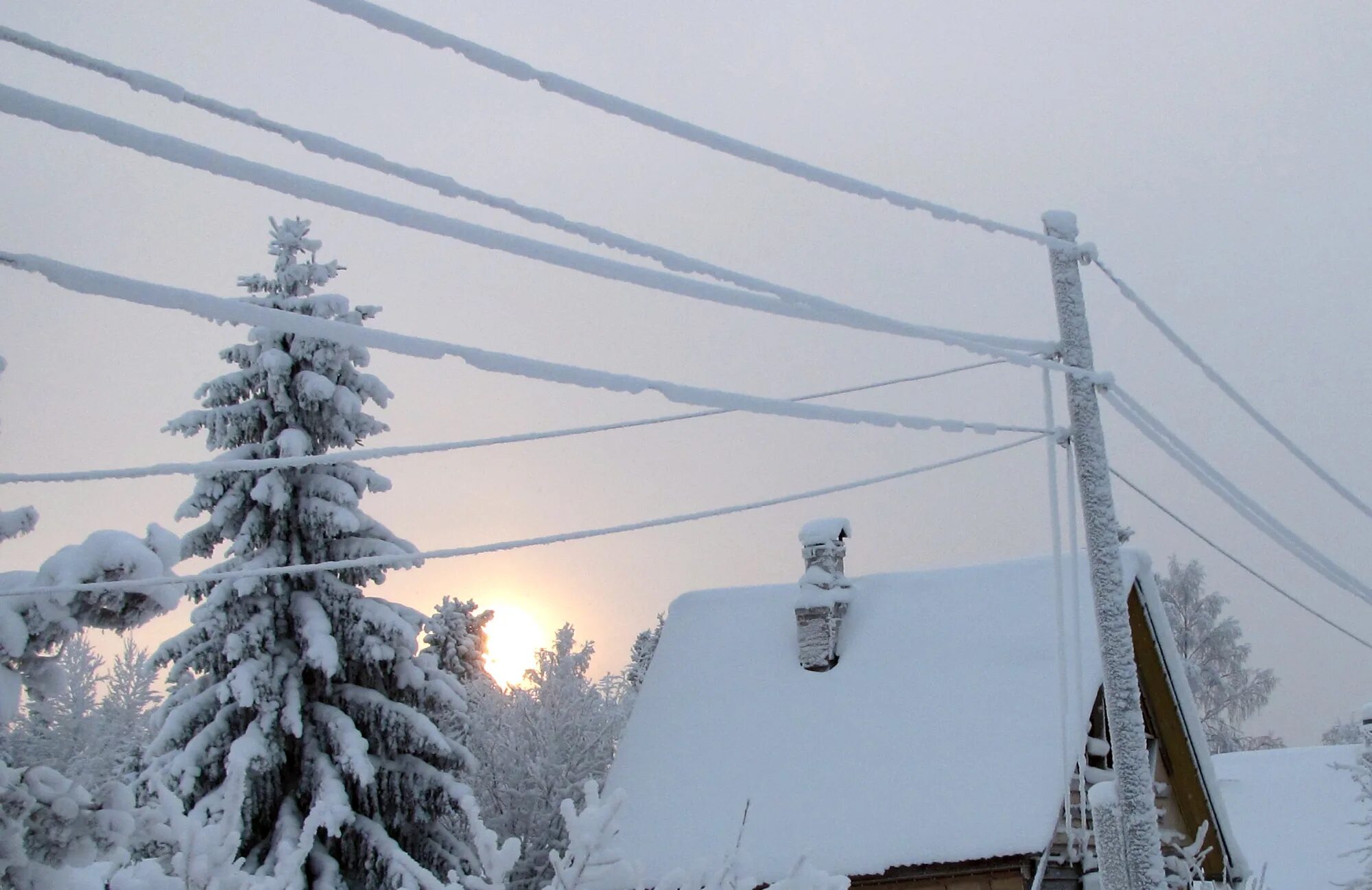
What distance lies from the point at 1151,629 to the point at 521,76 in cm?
1365

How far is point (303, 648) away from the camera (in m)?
16.0

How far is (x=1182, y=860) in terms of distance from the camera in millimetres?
14680

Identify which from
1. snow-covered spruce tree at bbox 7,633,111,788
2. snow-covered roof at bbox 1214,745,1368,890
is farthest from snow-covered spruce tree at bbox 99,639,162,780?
snow-covered roof at bbox 1214,745,1368,890

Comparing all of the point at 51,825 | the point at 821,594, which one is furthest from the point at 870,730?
the point at 51,825

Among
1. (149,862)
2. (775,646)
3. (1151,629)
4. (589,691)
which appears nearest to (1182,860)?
(1151,629)

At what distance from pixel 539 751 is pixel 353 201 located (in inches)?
856

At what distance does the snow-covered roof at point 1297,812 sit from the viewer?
22594mm

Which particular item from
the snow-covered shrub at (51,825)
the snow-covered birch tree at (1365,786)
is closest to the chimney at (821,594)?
the snow-covered birch tree at (1365,786)

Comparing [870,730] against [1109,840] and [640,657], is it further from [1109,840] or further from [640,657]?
[640,657]

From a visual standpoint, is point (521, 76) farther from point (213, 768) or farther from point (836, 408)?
point (213, 768)

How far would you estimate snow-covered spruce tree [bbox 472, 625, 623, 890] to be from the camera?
74.8ft

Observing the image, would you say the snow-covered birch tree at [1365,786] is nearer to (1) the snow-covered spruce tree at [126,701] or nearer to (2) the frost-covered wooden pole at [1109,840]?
(2) the frost-covered wooden pole at [1109,840]

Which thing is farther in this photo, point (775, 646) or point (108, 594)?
point (775, 646)

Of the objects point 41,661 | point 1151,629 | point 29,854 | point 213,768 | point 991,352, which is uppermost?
point 1151,629
